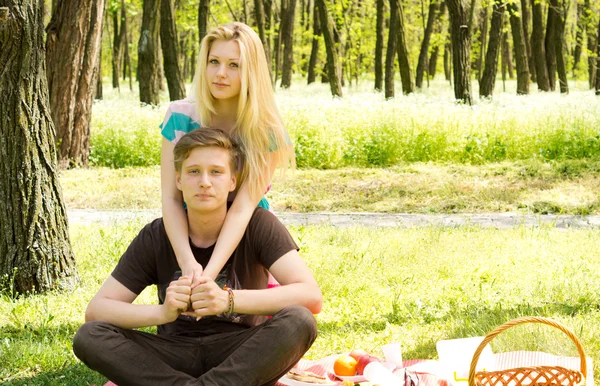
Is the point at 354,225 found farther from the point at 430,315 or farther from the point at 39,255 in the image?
the point at 39,255

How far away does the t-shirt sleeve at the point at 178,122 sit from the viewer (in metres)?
3.87

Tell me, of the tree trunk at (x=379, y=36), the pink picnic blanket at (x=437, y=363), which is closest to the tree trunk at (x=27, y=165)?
the pink picnic blanket at (x=437, y=363)

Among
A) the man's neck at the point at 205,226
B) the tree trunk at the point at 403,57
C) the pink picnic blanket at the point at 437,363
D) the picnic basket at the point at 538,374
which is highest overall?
the tree trunk at the point at 403,57

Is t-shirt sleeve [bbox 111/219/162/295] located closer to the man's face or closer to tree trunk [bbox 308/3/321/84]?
the man's face

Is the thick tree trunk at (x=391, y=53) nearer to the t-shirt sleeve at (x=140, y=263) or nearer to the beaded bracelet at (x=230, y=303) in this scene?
the t-shirt sleeve at (x=140, y=263)

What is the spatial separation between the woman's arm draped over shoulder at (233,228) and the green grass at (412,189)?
221 inches

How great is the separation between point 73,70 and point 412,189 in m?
5.18

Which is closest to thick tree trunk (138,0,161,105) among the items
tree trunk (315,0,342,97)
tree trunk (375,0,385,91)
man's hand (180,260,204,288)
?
tree trunk (315,0,342,97)

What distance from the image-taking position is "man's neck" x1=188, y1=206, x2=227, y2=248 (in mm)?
3557

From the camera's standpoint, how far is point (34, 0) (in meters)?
5.11

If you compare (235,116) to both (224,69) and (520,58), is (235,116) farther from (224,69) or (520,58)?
(520,58)

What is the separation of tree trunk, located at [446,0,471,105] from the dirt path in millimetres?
6730

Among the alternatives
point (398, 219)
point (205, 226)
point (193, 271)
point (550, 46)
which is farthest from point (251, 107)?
point (550, 46)

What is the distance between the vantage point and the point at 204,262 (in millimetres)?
3553
